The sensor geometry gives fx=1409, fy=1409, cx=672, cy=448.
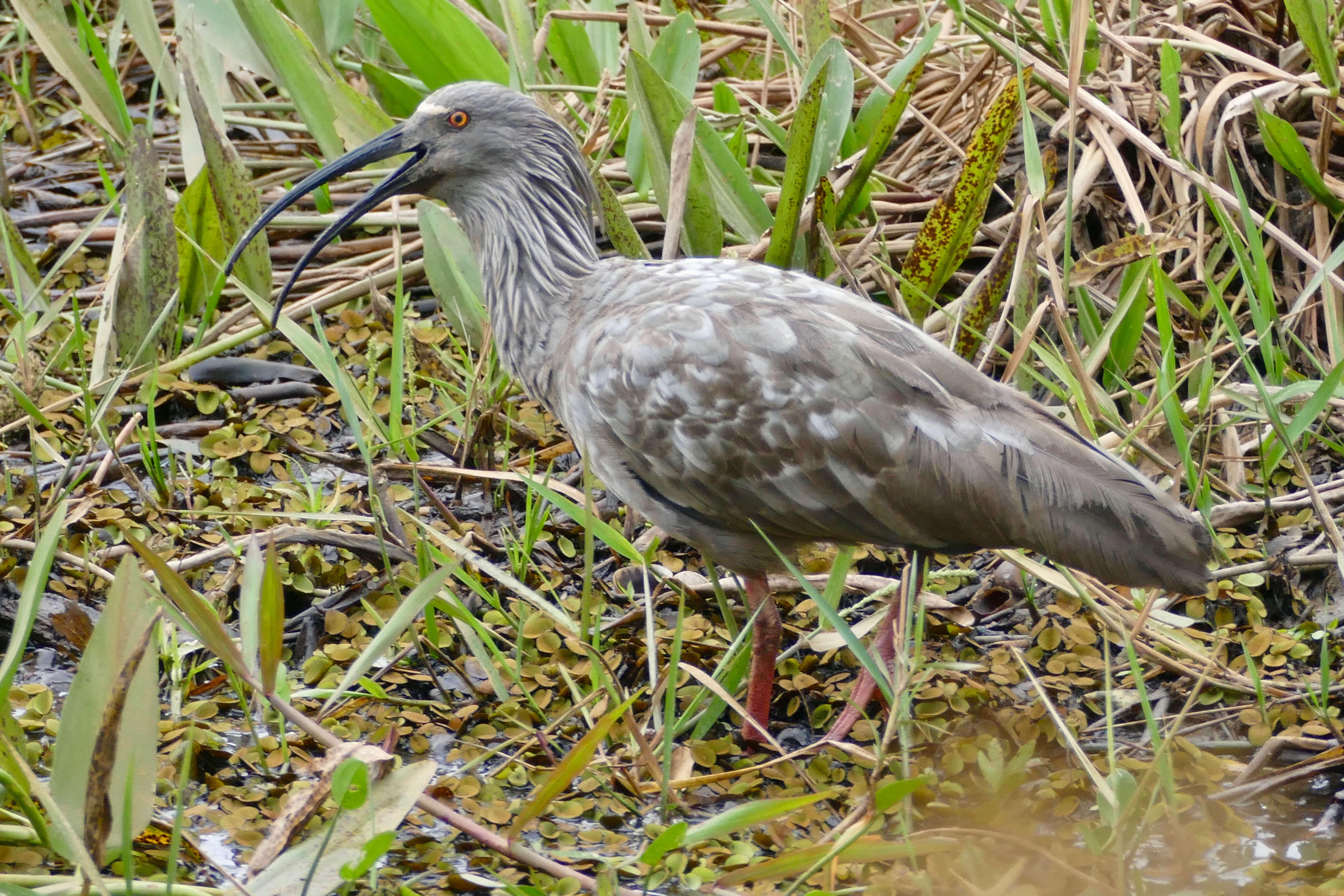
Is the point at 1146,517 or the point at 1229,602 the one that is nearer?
the point at 1146,517

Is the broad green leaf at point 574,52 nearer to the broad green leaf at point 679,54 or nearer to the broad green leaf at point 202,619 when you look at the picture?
the broad green leaf at point 679,54

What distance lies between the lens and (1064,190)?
4520 millimetres

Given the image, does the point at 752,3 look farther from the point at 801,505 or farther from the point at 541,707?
the point at 541,707

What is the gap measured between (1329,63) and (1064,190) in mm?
870

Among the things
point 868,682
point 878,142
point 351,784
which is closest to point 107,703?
point 351,784

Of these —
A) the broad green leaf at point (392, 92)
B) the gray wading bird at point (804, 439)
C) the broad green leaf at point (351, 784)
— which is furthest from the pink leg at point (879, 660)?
the broad green leaf at point (392, 92)

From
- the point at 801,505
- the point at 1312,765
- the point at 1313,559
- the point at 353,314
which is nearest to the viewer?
the point at 1312,765

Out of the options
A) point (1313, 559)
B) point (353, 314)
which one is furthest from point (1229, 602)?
point (353, 314)

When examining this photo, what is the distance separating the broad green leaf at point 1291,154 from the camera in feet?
A: 12.9

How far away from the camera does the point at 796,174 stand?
12.8 feet

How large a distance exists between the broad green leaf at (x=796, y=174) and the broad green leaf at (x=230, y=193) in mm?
1627

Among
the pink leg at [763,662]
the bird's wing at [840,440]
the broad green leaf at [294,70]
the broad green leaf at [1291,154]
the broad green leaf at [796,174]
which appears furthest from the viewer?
the broad green leaf at [294,70]

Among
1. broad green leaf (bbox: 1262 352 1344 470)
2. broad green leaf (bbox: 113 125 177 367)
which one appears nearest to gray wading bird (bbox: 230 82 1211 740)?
broad green leaf (bbox: 1262 352 1344 470)

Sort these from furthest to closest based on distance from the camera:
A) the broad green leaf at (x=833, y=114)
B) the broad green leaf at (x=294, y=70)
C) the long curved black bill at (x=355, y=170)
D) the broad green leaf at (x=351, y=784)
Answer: the broad green leaf at (x=294, y=70)
the broad green leaf at (x=833, y=114)
the long curved black bill at (x=355, y=170)
the broad green leaf at (x=351, y=784)
